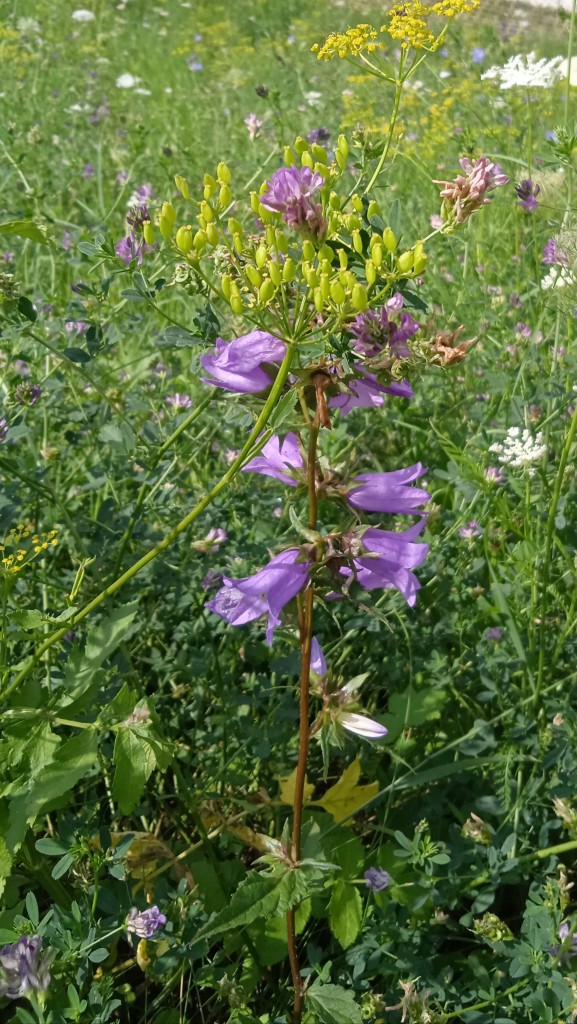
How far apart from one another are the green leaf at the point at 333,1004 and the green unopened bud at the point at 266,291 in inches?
35.2

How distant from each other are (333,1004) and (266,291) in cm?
92

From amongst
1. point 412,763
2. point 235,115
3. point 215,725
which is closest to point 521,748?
point 412,763

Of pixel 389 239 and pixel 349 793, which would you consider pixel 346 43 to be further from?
pixel 349 793

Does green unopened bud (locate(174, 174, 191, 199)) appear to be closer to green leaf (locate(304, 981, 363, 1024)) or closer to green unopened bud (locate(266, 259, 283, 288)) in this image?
green unopened bud (locate(266, 259, 283, 288))

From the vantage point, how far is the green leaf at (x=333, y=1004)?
1158 millimetres

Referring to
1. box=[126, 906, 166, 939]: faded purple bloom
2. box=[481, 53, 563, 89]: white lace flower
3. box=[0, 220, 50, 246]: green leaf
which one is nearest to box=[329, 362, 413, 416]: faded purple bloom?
box=[0, 220, 50, 246]: green leaf

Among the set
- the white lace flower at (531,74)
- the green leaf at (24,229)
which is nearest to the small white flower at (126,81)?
the white lace flower at (531,74)

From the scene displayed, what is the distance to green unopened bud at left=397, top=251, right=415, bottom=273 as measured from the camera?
92 centimetres

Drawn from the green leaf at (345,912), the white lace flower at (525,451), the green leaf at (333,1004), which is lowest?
the green leaf at (345,912)

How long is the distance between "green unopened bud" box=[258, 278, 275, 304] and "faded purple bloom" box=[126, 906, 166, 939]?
0.82 m

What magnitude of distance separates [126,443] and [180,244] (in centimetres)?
72

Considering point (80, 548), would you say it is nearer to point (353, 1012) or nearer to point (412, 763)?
point (412, 763)

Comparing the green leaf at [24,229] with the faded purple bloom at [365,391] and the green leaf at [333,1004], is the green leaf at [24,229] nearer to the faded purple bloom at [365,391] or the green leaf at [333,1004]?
the faded purple bloom at [365,391]

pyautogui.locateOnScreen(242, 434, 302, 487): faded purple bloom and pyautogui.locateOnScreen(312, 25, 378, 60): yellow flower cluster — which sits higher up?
pyautogui.locateOnScreen(312, 25, 378, 60): yellow flower cluster
